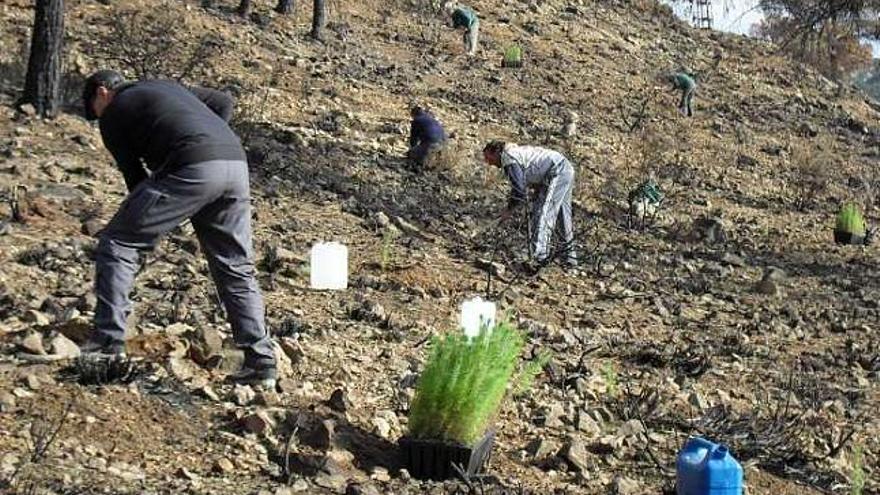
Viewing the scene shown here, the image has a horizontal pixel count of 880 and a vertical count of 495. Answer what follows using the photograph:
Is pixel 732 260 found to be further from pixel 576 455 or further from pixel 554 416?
pixel 576 455

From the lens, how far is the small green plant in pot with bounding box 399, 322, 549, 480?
4062 millimetres

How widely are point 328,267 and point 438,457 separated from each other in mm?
2839

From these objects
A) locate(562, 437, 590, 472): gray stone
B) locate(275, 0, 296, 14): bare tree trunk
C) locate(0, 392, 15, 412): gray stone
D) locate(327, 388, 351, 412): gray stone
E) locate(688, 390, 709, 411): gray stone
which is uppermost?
locate(275, 0, 296, 14): bare tree trunk

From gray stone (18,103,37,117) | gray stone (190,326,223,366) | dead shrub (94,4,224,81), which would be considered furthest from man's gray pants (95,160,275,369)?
dead shrub (94,4,224,81)

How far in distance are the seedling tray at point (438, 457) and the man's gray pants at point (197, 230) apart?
0.77 meters

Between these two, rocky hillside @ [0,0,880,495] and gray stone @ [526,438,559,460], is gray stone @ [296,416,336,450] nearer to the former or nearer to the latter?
rocky hillside @ [0,0,880,495]

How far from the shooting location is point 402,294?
709 centimetres

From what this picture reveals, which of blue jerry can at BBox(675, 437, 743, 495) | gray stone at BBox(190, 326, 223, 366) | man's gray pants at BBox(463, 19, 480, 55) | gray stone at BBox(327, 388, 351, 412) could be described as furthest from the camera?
man's gray pants at BBox(463, 19, 480, 55)

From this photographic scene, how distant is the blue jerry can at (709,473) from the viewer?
3.99 m

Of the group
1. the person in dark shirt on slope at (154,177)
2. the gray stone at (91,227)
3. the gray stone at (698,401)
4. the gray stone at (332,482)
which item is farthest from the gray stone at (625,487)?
the gray stone at (91,227)

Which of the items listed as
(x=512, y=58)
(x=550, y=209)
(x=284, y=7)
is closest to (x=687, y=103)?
(x=512, y=58)

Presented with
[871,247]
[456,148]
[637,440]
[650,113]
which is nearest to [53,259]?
[637,440]

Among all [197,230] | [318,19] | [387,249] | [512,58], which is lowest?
[387,249]

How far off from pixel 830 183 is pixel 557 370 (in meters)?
12.2
